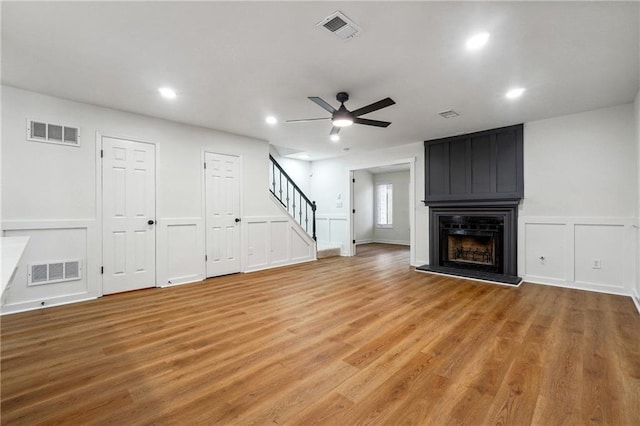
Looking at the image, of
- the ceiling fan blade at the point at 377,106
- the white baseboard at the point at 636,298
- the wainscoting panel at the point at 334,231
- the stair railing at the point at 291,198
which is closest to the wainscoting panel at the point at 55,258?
the ceiling fan blade at the point at 377,106

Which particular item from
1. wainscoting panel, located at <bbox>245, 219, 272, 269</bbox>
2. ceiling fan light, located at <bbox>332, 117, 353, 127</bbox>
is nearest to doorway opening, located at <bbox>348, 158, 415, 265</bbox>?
wainscoting panel, located at <bbox>245, 219, 272, 269</bbox>

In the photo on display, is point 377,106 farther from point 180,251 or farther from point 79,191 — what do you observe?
point 79,191

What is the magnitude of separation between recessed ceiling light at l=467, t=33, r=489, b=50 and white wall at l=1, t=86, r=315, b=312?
166 inches

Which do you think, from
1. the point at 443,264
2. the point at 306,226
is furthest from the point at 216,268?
the point at 443,264

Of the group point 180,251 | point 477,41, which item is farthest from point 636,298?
Result: point 180,251

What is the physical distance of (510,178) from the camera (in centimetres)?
484

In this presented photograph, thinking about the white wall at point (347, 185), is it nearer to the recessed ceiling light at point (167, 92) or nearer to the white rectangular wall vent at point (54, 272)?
the recessed ceiling light at point (167, 92)

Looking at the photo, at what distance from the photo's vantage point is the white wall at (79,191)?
132 inches

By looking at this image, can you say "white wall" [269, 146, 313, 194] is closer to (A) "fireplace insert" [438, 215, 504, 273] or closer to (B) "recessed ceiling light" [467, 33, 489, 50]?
(A) "fireplace insert" [438, 215, 504, 273]

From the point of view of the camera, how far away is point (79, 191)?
376cm

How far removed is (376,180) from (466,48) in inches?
323

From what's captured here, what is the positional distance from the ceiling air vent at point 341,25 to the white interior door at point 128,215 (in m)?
3.53

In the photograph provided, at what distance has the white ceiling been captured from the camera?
2.10 m

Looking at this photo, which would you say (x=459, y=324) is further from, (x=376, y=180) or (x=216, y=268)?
(x=376, y=180)
